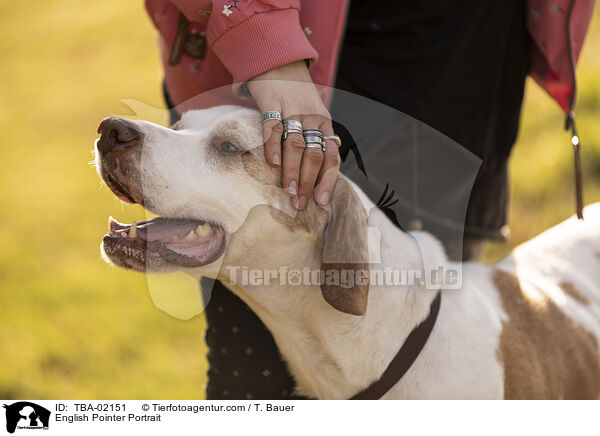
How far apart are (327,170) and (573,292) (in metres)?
1.28

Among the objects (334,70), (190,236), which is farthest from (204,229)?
(334,70)

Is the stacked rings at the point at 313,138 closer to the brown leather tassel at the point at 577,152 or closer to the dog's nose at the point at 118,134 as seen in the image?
the dog's nose at the point at 118,134

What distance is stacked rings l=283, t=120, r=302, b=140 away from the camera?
182 cm

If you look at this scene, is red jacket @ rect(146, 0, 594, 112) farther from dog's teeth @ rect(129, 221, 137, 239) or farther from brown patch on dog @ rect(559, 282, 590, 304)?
brown patch on dog @ rect(559, 282, 590, 304)

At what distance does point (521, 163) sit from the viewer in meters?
5.36

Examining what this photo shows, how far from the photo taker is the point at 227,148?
6.44 ft

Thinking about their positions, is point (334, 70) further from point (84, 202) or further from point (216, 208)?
point (84, 202)

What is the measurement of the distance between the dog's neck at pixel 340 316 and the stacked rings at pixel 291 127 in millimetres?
321

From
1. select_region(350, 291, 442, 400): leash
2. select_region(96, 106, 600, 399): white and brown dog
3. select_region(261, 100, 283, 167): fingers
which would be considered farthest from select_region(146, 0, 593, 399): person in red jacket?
select_region(350, 291, 442, 400): leash

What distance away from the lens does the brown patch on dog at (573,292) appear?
2594 mm

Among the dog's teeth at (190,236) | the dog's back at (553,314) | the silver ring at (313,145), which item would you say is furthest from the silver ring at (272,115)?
the dog's back at (553,314)
